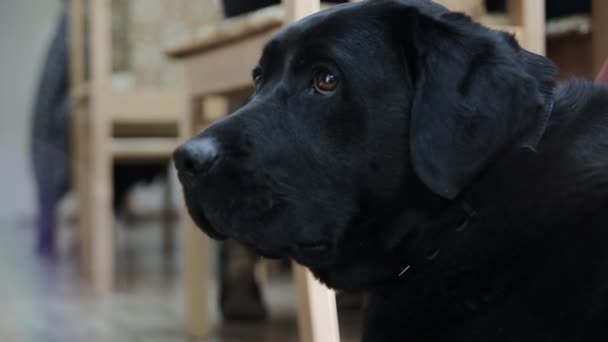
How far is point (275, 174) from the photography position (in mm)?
889

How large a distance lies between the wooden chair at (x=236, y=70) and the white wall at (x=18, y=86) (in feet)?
15.0

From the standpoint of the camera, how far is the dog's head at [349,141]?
84cm

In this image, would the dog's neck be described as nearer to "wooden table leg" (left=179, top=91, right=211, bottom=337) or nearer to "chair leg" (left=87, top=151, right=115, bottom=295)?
"wooden table leg" (left=179, top=91, right=211, bottom=337)

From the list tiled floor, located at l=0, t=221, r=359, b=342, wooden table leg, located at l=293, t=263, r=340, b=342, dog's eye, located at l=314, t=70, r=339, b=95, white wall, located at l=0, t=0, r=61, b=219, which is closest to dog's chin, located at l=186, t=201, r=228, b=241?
dog's eye, located at l=314, t=70, r=339, b=95

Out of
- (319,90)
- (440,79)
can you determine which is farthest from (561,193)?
(319,90)

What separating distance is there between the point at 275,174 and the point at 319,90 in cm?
12

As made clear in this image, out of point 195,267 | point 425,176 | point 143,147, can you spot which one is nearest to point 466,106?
point 425,176

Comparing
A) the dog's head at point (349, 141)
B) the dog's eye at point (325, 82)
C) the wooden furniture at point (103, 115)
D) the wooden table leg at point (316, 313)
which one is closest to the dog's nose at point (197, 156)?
the dog's head at point (349, 141)

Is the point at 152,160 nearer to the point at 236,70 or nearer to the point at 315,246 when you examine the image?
the point at 236,70

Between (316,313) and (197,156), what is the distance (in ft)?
1.58

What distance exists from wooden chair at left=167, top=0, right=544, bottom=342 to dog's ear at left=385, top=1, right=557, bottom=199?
1.25 feet

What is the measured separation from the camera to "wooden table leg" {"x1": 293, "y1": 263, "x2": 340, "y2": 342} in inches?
49.8

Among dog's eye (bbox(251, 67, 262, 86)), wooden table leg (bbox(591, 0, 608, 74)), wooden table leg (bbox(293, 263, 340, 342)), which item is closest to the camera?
dog's eye (bbox(251, 67, 262, 86))

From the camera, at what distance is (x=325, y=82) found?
2.98ft
